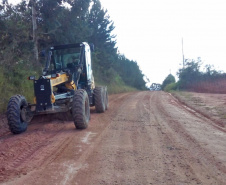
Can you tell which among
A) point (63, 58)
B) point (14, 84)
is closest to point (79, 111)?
point (63, 58)

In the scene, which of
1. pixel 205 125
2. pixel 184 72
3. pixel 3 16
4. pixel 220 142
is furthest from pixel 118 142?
pixel 184 72

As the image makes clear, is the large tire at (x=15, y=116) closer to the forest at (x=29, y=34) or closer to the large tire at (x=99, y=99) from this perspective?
the forest at (x=29, y=34)

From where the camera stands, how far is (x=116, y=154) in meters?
7.49

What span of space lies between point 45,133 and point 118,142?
2751 mm

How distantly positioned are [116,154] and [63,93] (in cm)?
506

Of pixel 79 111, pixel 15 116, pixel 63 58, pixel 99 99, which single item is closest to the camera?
pixel 15 116

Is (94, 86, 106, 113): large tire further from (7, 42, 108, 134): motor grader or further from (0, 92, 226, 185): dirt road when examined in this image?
(0, 92, 226, 185): dirt road

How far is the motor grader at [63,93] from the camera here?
1058cm

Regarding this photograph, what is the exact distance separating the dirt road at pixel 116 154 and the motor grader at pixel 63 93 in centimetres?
49

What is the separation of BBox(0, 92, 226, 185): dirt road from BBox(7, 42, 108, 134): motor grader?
490 millimetres

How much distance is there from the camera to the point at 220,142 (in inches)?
350

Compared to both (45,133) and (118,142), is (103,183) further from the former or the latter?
(45,133)

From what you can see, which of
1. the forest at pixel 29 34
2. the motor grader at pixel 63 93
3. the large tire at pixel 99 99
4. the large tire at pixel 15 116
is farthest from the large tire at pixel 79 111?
the forest at pixel 29 34

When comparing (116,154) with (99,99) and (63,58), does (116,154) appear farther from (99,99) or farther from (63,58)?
(63,58)
